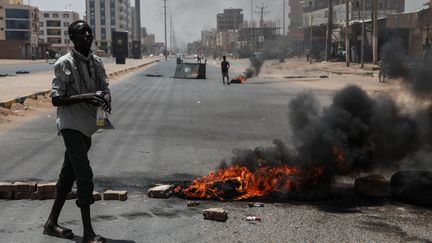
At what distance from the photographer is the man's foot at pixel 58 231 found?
4.20 m

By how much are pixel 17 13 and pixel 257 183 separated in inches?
4344

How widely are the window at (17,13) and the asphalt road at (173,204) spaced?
102 m

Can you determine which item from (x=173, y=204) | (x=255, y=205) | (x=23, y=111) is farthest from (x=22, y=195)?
(x=23, y=111)

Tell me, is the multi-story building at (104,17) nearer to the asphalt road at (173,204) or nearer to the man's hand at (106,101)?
the asphalt road at (173,204)

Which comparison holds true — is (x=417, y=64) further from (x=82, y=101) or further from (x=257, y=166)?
(x=82, y=101)

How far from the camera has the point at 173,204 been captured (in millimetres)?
5336

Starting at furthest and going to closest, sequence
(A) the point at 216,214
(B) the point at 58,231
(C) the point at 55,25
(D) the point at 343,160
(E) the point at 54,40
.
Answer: (C) the point at 55,25
(E) the point at 54,40
(D) the point at 343,160
(A) the point at 216,214
(B) the point at 58,231

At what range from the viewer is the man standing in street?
3.89m

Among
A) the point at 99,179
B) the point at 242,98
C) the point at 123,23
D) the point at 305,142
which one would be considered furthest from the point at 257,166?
the point at 123,23

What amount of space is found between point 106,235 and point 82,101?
1179mm

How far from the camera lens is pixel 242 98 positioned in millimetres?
20062

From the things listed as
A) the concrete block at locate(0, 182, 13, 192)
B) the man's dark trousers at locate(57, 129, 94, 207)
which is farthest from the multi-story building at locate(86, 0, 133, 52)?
the man's dark trousers at locate(57, 129, 94, 207)

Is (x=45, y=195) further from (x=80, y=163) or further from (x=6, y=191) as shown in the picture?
(x=80, y=163)

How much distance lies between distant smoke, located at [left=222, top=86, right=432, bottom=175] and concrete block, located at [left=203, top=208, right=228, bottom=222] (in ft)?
4.74
